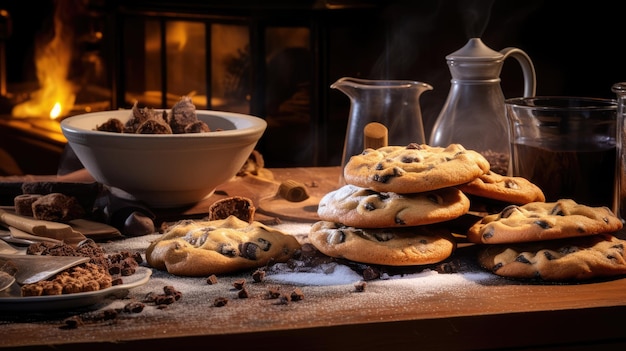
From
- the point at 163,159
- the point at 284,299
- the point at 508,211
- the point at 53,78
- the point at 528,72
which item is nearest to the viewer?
the point at 284,299

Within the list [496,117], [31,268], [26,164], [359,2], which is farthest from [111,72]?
[31,268]

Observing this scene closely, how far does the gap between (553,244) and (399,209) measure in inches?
9.9

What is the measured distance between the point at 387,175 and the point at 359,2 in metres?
2.16

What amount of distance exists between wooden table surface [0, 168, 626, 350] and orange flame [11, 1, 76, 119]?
254 centimetres

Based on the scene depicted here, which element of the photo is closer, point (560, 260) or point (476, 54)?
point (560, 260)

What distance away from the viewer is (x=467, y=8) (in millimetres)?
3418

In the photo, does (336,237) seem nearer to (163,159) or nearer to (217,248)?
(217,248)

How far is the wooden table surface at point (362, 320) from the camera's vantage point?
111 centimetres

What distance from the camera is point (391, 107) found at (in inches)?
69.9

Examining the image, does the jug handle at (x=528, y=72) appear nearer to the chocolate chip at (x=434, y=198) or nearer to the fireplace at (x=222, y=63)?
the chocolate chip at (x=434, y=198)

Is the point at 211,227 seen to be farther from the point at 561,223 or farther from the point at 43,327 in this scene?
the point at 561,223

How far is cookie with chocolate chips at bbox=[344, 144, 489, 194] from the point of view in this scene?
137 centimetres

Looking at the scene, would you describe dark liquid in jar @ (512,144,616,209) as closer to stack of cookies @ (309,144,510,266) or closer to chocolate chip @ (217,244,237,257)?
stack of cookies @ (309,144,510,266)

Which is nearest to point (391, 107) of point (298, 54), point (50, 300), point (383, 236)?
point (383, 236)
